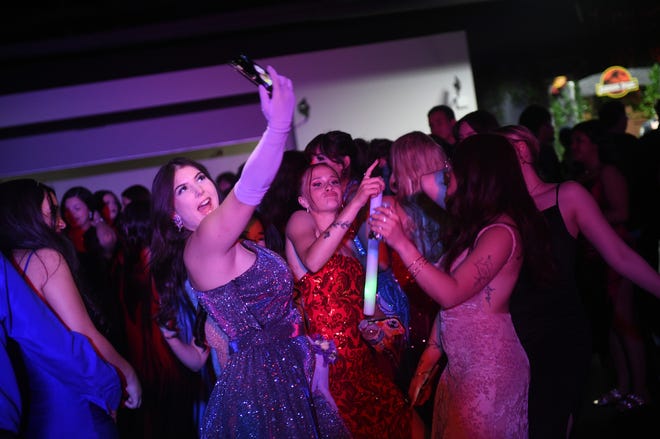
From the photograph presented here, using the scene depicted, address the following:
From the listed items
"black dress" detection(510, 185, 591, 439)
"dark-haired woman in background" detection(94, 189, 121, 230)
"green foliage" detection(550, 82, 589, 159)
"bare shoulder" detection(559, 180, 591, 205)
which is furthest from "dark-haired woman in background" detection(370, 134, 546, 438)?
"green foliage" detection(550, 82, 589, 159)

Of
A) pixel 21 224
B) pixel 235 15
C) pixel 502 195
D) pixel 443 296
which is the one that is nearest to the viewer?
pixel 443 296

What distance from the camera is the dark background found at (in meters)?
7.13

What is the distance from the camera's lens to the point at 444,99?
25.7ft

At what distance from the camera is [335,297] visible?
287 centimetres

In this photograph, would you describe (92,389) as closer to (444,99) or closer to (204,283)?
(204,283)

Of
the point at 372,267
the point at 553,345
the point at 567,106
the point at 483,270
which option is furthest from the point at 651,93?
the point at 372,267

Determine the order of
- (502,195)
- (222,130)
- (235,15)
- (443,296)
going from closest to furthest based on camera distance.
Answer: (443,296)
(502,195)
(235,15)
(222,130)

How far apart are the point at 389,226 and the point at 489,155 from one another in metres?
0.47

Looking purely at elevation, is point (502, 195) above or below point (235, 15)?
below

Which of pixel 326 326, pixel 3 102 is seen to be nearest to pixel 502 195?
pixel 326 326

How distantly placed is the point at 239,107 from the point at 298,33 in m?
1.13

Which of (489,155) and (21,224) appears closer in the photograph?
(489,155)

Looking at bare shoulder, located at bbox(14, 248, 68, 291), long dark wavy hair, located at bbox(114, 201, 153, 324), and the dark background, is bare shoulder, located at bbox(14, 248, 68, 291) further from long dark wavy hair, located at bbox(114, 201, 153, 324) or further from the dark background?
the dark background

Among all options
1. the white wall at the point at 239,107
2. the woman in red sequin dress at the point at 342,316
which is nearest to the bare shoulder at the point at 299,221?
the woman in red sequin dress at the point at 342,316
